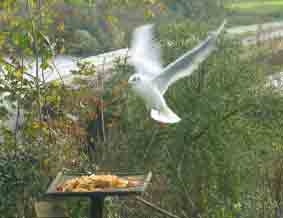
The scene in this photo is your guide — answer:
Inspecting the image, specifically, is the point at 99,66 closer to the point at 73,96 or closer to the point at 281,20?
the point at 73,96

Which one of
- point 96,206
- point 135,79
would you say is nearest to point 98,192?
point 96,206

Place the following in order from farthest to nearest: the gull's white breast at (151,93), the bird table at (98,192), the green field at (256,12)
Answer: the green field at (256,12)
the gull's white breast at (151,93)
the bird table at (98,192)

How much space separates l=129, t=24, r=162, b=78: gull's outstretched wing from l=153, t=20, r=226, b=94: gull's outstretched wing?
0.08 m

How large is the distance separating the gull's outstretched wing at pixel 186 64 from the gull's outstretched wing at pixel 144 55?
0.08 meters

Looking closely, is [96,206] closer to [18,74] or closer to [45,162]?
[45,162]

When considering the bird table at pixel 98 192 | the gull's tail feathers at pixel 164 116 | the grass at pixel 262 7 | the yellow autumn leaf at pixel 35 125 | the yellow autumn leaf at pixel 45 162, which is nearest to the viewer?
the bird table at pixel 98 192

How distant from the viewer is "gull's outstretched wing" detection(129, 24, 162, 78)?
177 inches

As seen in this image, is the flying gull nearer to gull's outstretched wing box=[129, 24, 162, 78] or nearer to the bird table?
gull's outstretched wing box=[129, 24, 162, 78]

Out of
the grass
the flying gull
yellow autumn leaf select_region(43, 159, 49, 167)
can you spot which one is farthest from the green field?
the flying gull

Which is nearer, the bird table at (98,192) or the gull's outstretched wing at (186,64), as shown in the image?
the bird table at (98,192)

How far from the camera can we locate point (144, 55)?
4.59 meters

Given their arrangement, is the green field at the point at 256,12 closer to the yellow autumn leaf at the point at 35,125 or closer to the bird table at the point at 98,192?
the yellow autumn leaf at the point at 35,125

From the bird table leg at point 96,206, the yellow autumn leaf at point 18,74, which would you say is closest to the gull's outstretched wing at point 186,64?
the bird table leg at point 96,206

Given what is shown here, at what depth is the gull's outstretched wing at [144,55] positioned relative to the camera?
4484mm
